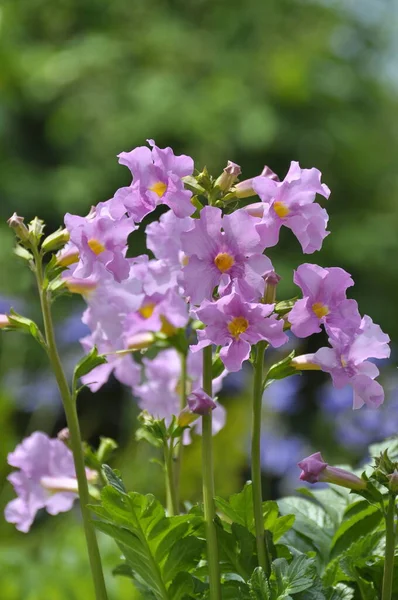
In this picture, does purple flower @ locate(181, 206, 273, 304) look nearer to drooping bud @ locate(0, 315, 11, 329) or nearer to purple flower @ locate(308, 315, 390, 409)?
purple flower @ locate(308, 315, 390, 409)

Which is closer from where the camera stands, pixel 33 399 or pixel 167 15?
pixel 33 399

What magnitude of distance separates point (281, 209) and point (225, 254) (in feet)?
0.18

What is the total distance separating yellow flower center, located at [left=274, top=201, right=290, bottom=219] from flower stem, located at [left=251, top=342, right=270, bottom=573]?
88 mm

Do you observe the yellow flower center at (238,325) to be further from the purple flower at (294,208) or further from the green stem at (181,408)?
the green stem at (181,408)

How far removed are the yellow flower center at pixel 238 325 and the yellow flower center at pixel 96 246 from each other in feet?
0.40

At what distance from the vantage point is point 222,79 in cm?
544

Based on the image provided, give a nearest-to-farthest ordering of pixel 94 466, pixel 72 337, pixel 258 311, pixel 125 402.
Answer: pixel 258 311
pixel 94 466
pixel 72 337
pixel 125 402

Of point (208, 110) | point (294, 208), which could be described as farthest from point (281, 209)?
point (208, 110)

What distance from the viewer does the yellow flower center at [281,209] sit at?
67 cm

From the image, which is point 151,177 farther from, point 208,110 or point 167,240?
point 208,110

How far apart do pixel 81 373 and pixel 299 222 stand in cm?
20

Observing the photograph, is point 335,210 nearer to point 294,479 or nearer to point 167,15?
point 167,15

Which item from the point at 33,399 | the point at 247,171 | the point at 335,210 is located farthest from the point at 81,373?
the point at 335,210

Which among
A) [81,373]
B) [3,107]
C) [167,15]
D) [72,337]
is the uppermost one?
[167,15]
